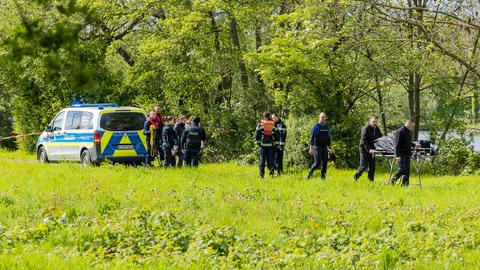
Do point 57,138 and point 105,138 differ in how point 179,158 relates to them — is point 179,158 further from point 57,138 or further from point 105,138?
point 57,138

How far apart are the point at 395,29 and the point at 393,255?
46.3 feet

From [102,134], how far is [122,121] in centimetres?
78

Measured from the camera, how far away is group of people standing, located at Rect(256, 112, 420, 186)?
16594 mm

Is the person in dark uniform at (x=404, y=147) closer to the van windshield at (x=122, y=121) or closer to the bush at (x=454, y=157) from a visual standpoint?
the bush at (x=454, y=157)

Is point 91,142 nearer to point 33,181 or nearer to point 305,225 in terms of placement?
point 33,181

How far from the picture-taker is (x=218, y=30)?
26.6 meters

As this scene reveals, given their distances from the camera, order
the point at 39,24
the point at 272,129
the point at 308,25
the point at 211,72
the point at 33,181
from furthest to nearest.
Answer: the point at 211,72
the point at 308,25
the point at 272,129
the point at 33,181
the point at 39,24

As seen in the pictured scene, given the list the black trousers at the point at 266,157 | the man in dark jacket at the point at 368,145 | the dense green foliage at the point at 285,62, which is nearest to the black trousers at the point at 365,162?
the man in dark jacket at the point at 368,145

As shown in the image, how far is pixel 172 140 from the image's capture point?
802 inches

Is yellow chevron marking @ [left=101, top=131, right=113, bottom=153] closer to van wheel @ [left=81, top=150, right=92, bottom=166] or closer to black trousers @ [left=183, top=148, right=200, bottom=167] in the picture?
van wheel @ [left=81, top=150, right=92, bottom=166]

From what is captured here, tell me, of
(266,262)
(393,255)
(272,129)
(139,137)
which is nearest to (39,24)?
(266,262)

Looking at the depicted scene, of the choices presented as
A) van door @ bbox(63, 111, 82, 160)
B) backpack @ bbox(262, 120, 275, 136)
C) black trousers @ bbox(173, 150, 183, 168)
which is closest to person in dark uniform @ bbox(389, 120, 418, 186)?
backpack @ bbox(262, 120, 275, 136)

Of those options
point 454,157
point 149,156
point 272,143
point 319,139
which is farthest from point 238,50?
point 319,139

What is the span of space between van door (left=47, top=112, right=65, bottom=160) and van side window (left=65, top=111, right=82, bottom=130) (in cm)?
30
